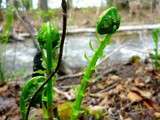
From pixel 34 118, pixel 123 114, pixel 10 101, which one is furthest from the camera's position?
pixel 10 101

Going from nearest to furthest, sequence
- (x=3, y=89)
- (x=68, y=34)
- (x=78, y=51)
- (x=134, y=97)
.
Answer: (x=134, y=97) < (x=3, y=89) < (x=68, y=34) < (x=78, y=51)

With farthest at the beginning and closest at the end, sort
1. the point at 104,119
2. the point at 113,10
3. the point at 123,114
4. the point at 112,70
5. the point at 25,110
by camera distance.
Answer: the point at 112,70
the point at 123,114
the point at 104,119
the point at 25,110
the point at 113,10

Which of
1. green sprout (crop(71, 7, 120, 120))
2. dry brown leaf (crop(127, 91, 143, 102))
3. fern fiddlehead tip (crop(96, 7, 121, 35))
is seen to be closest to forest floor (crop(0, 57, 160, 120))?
dry brown leaf (crop(127, 91, 143, 102))

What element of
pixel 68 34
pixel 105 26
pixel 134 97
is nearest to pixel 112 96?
pixel 134 97

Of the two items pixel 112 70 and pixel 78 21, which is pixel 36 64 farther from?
pixel 78 21

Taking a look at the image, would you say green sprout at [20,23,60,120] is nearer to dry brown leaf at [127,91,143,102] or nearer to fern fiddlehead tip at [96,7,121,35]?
fern fiddlehead tip at [96,7,121,35]

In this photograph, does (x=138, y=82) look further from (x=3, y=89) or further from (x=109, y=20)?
(x=109, y=20)

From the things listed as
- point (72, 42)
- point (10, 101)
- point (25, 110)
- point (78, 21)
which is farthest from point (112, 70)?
point (78, 21)
